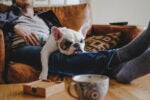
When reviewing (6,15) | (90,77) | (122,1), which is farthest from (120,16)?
(90,77)

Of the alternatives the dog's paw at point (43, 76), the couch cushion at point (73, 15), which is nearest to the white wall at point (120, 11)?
the couch cushion at point (73, 15)

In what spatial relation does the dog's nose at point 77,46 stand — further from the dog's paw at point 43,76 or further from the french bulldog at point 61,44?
the dog's paw at point 43,76

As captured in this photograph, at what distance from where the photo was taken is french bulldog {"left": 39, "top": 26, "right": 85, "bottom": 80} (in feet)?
5.59

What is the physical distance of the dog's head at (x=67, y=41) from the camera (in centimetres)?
170

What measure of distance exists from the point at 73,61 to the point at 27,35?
0.44 meters

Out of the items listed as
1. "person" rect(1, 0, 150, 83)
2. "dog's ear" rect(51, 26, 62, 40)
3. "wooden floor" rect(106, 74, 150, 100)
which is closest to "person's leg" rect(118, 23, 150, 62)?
"person" rect(1, 0, 150, 83)

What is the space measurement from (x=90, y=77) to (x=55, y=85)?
33 cm

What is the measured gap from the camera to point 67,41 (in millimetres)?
1712

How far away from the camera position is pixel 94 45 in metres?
2.06

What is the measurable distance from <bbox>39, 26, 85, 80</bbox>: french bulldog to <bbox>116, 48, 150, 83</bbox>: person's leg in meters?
0.30

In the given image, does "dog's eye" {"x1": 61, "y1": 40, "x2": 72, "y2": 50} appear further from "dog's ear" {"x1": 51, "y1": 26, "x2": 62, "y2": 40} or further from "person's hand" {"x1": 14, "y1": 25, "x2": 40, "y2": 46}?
"person's hand" {"x1": 14, "y1": 25, "x2": 40, "y2": 46}

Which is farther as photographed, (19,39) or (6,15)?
(6,15)

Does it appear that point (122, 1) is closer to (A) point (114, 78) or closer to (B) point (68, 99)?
(A) point (114, 78)

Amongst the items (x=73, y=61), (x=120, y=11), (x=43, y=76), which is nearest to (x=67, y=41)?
(x=73, y=61)
